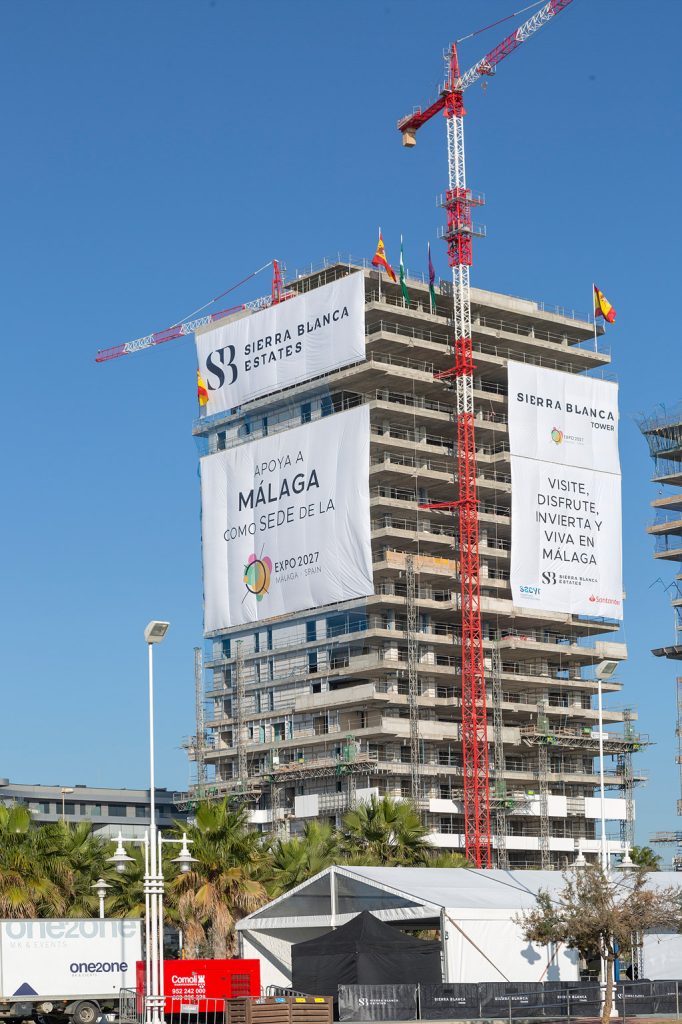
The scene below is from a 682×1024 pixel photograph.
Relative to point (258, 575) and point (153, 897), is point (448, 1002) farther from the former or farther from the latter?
point (258, 575)

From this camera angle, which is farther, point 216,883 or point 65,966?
point 216,883

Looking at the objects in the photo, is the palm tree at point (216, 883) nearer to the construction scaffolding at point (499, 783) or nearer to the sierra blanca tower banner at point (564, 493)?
the construction scaffolding at point (499, 783)

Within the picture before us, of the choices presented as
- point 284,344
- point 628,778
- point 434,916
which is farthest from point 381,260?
point 434,916

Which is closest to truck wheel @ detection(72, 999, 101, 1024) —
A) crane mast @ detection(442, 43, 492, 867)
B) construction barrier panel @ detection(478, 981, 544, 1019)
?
construction barrier panel @ detection(478, 981, 544, 1019)

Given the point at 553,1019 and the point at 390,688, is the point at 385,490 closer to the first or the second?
the point at 390,688

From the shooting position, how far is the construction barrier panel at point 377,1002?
54.6 metres

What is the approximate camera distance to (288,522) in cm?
14200

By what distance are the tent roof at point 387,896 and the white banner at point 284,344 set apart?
243 feet

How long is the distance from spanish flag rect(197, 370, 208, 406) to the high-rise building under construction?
376cm

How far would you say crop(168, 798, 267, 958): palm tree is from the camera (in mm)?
66500

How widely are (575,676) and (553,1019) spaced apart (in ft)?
323

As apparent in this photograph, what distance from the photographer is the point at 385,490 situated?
14312 cm

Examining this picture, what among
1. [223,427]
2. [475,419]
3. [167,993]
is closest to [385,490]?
[475,419]

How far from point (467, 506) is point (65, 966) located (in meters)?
79.4
